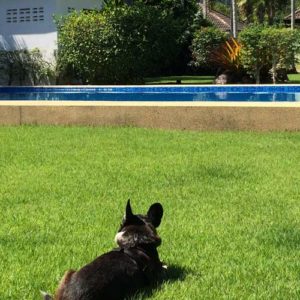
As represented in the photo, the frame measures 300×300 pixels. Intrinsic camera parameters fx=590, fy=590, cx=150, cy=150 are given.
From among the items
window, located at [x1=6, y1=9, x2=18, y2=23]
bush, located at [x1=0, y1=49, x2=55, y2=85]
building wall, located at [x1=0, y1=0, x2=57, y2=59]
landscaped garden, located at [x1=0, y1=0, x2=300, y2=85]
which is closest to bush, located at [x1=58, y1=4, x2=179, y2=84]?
landscaped garden, located at [x1=0, y1=0, x2=300, y2=85]

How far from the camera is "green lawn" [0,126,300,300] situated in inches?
129

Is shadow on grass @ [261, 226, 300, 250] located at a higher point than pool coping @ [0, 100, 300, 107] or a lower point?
lower

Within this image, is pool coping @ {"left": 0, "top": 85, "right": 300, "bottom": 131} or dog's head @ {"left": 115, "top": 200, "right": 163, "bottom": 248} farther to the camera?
pool coping @ {"left": 0, "top": 85, "right": 300, "bottom": 131}

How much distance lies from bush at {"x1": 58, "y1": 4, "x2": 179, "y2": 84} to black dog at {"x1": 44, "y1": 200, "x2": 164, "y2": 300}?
1657cm

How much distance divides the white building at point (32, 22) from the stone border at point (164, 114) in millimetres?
11552

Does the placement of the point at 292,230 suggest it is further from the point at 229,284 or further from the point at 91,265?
the point at 91,265

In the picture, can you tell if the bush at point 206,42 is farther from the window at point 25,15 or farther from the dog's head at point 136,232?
the dog's head at point 136,232

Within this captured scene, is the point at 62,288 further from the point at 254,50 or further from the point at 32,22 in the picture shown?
the point at 32,22

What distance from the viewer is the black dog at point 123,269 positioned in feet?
8.70

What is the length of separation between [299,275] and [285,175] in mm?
2655

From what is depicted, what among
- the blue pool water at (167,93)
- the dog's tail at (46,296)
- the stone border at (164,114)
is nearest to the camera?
the dog's tail at (46,296)

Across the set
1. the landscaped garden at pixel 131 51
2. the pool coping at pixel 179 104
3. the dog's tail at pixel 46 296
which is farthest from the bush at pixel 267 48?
the dog's tail at pixel 46 296

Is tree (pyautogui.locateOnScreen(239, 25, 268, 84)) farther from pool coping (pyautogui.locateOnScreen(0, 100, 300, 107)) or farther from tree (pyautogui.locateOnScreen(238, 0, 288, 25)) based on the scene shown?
tree (pyautogui.locateOnScreen(238, 0, 288, 25))

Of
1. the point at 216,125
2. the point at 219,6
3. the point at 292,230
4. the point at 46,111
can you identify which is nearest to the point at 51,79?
the point at 46,111
